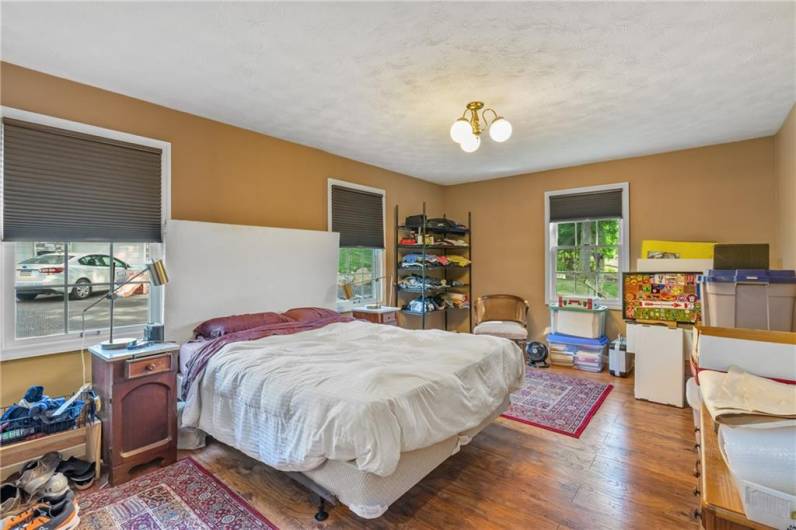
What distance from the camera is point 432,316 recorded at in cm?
590

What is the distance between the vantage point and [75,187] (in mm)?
2619

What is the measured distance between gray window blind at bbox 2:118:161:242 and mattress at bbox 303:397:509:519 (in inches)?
92.1

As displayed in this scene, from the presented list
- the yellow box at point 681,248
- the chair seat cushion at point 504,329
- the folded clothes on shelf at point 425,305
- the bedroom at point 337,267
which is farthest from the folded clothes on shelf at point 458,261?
the yellow box at point 681,248

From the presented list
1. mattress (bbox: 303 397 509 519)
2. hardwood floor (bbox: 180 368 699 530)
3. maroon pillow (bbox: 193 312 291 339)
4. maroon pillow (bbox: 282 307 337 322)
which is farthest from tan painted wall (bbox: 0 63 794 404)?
mattress (bbox: 303 397 509 519)

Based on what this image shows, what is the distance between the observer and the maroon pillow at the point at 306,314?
11.6 ft

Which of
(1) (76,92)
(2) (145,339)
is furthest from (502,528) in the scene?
(1) (76,92)

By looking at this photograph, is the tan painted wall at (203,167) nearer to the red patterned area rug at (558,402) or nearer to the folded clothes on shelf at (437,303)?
the folded clothes on shelf at (437,303)

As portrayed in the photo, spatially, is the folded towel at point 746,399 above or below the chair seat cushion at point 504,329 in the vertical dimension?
above

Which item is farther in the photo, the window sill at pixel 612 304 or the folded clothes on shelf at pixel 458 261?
the folded clothes on shelf at pixel 458 261

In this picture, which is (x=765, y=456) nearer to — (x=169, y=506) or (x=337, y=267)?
(x=169, y=506)

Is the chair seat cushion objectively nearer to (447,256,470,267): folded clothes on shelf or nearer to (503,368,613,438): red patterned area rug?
(503,368,613,438): red patterned area rug

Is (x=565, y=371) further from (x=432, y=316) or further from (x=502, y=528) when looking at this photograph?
(x=502, y=528)

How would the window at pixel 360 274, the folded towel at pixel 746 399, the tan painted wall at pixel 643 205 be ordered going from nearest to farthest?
the folded towel at pixel 746 399 → the tan painted wall at pixel 643 205 → the window at pixel 360 274

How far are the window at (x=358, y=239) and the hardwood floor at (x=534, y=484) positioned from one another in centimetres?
231
